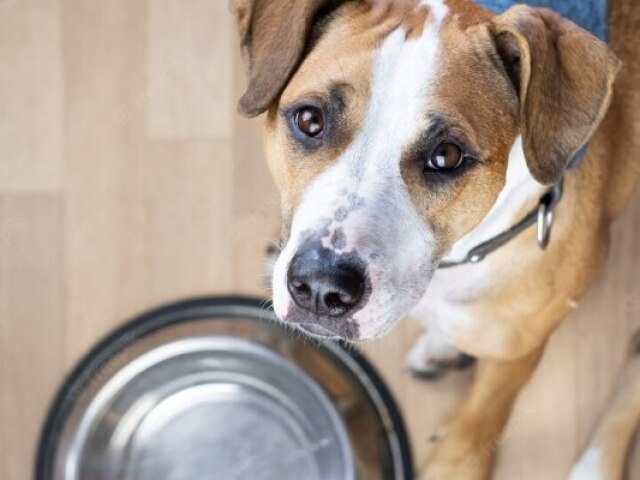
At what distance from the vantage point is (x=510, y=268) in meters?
1.64

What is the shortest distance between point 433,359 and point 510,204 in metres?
0.73

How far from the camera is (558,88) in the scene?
4.35 feet

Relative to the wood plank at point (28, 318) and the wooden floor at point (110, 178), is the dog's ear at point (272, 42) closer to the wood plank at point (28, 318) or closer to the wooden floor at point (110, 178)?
the wooden floor at point (110, 178)

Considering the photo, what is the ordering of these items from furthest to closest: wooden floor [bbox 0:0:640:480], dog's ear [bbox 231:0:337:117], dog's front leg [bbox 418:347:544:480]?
1. wooden floor [bbox 0:0:640:480]
2. dog's front leg [bbox 418:347:544:480]
3. dog's ear [bbox 231:0:337:117]

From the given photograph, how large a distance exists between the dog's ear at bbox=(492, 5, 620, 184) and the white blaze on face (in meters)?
0.13

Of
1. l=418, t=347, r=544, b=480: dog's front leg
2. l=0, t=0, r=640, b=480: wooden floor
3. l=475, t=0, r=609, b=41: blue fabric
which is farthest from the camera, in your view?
l=0, t=0, r=640, b=480: wooden floor

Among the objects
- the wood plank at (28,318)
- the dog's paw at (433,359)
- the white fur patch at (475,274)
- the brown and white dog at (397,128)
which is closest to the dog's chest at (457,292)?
the white fur patch at (475,274)

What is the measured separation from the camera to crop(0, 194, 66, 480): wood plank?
7.27ft

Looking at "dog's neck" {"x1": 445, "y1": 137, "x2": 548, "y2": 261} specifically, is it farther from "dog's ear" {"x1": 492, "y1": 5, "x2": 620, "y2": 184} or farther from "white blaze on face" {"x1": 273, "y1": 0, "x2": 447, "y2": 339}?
"white blaze on face" {"x1": 273, "y1": 0, "x2": 447, "y2": 339}

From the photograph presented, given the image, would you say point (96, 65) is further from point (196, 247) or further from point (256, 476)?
point (256, 476)

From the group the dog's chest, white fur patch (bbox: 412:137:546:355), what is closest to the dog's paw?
white fur patch (bbox: 412:137:546:355)

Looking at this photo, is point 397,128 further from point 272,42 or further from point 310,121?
point 272,42

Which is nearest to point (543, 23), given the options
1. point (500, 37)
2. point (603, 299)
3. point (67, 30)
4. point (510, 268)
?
point (500, 37)

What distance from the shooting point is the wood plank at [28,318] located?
87.2 inches
